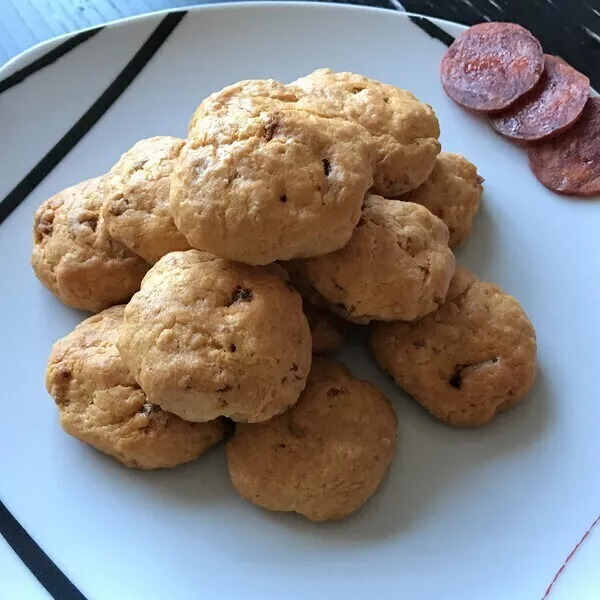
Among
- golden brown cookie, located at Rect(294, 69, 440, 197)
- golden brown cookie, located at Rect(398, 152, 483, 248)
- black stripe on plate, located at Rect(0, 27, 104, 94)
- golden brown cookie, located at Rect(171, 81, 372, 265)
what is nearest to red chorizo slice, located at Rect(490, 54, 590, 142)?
golden brown cookie, located at Rect(398, 152, 483, 248)

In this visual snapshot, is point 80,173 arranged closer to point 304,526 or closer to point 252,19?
point 252,19

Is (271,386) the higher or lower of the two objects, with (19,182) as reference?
lower

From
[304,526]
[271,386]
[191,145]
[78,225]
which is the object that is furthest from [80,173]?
[304,526]

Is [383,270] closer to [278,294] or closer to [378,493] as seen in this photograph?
[278,294]

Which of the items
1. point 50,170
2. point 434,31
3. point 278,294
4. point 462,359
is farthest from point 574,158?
point 50,170

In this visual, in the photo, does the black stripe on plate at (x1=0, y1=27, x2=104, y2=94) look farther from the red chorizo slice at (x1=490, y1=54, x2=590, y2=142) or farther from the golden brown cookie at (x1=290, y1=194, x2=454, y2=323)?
the red chorizo slice at (x1=490, y1=54, x2=590, y2=142)

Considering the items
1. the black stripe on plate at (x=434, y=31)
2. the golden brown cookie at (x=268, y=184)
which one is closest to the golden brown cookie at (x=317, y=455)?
the golden brown cookie at (x=268, y=184)

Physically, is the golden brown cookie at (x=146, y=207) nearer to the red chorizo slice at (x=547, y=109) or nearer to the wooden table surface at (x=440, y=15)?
the red chorizo slice at (x=547, y=109)
